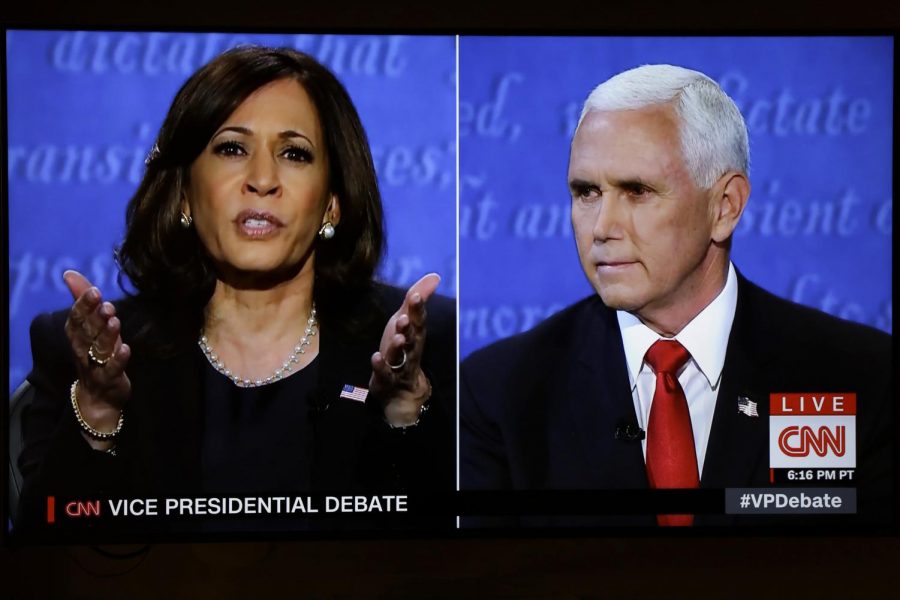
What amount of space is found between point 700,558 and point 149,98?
216cm

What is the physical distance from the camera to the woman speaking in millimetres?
3068

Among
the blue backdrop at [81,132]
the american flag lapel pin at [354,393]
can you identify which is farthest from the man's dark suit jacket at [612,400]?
the blue backdrop at [81,132]

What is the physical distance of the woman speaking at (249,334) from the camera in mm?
3068

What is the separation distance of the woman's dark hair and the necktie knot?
85 centimetres

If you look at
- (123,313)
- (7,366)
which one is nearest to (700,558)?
(123,313)

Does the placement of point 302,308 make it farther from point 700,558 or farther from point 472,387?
point 700,558

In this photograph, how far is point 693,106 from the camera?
3.12 m

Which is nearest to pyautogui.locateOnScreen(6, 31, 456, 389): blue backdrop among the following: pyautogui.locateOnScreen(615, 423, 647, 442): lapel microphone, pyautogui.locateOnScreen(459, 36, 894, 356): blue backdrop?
pyautogui.locateOnScreen(459, 36, 894, 356): blue backdrop

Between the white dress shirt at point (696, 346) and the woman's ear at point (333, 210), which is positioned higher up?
the woman's ear at point (333, 210)

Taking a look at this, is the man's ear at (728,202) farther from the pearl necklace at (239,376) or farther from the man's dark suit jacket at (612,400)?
the pearl necklace at (239,376)

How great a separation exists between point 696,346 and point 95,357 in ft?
5.69

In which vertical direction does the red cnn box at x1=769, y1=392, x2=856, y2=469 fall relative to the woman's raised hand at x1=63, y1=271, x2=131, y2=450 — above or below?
below

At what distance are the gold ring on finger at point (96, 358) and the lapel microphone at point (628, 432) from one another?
1479 millimetres

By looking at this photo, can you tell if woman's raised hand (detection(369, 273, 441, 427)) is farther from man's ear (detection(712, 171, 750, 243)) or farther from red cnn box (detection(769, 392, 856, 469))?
red cnn box (detection(769, 392, 856, 469))
